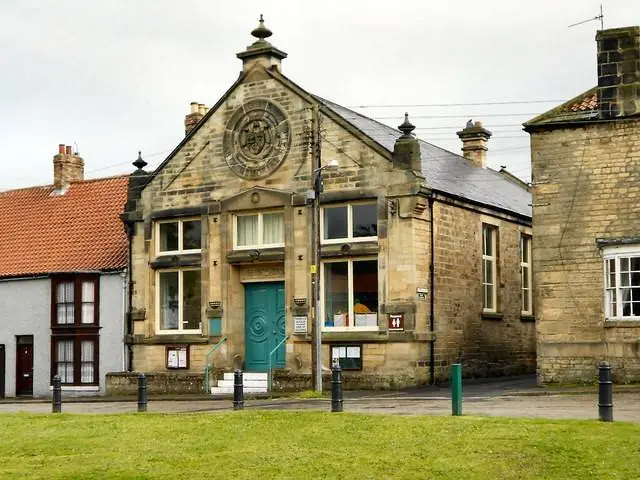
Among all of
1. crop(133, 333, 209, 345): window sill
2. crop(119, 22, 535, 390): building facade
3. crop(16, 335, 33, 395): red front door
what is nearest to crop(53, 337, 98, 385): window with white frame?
crop(16, 335, 33, 395): red front door

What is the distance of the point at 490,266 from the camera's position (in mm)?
33031

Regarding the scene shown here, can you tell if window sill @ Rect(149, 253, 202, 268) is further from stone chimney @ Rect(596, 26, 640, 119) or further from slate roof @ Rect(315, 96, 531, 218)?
stone chimney @ Rect(596, 26, 640, 119)

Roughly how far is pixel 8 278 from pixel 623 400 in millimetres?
22608

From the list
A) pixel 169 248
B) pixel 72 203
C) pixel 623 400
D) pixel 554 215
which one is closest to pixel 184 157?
pixel 169 248

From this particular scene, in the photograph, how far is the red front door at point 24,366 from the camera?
114 ft

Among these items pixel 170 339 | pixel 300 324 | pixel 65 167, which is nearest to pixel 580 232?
pixel 300 324

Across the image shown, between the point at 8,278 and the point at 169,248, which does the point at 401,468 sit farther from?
the point at 8,278

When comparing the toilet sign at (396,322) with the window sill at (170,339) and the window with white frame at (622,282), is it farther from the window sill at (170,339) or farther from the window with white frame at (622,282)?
the window sill at (170,339)

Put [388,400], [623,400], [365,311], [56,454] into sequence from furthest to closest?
[365,311] < [388,400] < [623,400] < [56,454]

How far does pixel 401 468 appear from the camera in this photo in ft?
42.4

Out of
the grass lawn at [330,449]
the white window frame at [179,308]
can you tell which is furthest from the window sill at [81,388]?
the grass lawn at [330,449]

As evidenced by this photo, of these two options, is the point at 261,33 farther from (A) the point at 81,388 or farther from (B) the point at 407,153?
(A) the point at 81,388

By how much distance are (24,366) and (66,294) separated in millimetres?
2914

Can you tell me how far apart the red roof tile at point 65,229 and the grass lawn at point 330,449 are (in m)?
17.0
